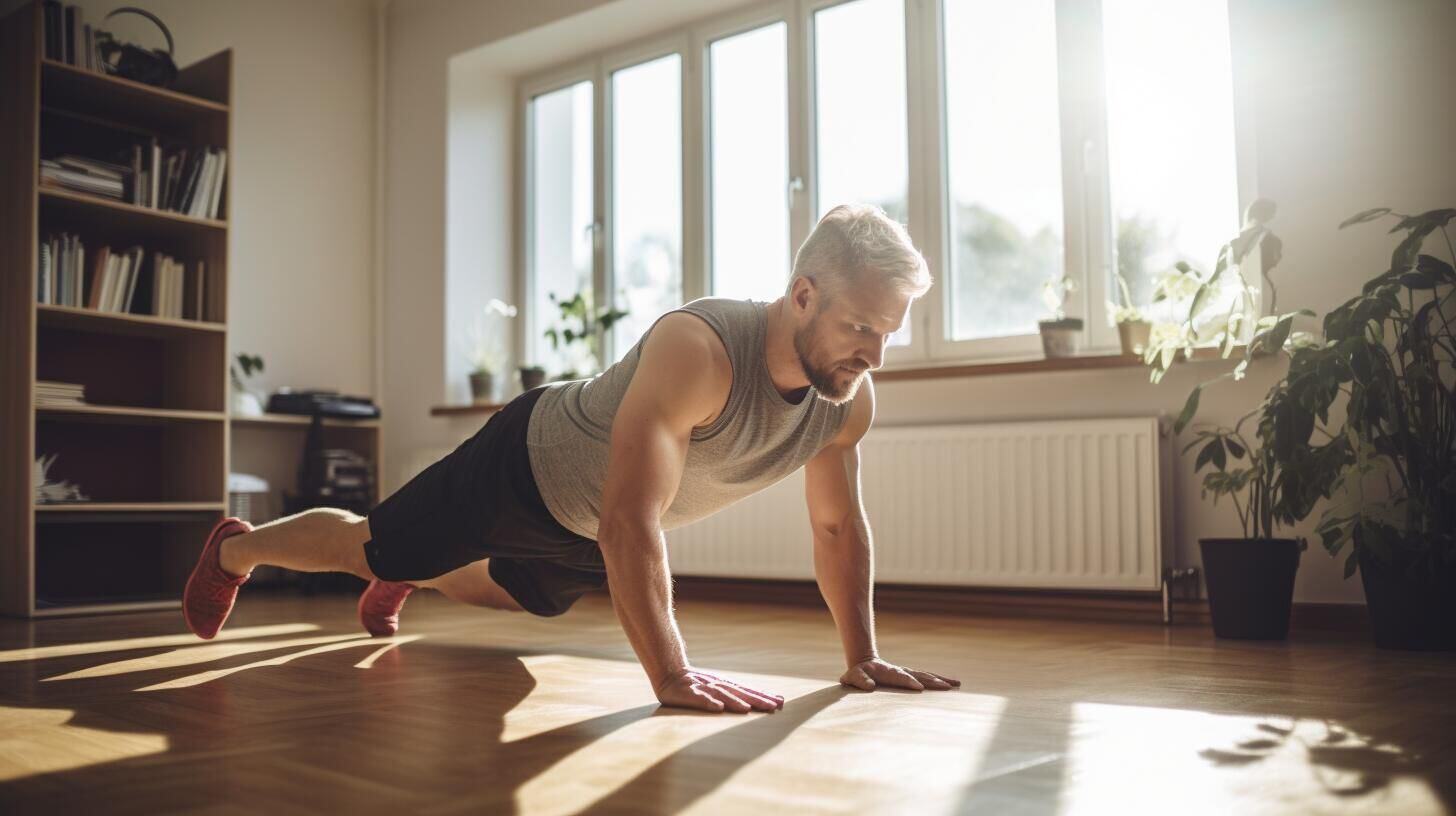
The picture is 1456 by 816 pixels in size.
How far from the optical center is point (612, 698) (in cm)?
188

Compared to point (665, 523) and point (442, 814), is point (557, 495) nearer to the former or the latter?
point (665, 523)

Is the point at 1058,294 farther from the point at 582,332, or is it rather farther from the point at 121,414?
the point at 121,414

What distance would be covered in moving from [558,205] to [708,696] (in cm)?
383

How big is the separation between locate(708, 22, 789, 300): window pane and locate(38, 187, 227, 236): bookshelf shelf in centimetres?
180

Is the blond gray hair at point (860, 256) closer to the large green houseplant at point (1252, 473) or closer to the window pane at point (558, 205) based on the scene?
the large green houseplant at point (1252, 473)

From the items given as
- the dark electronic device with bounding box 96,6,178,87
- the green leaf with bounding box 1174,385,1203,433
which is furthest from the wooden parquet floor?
the dark electronic device with bounding box 96,6,178,87

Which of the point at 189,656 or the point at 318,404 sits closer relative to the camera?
the point at 189,656

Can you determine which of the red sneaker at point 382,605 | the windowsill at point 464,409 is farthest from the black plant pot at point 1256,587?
the windowsill at point 464,409

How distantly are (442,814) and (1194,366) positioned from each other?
2745mm

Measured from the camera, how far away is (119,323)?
13.1 feet

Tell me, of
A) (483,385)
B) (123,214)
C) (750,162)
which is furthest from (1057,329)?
(123,214)

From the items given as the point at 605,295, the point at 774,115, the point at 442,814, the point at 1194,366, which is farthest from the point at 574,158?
the point at 442,814

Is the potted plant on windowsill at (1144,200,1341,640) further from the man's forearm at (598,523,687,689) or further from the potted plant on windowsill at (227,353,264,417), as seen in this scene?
the potted plant on windowsill at (227,353,264,417)

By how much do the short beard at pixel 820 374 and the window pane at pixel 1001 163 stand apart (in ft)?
6.77
